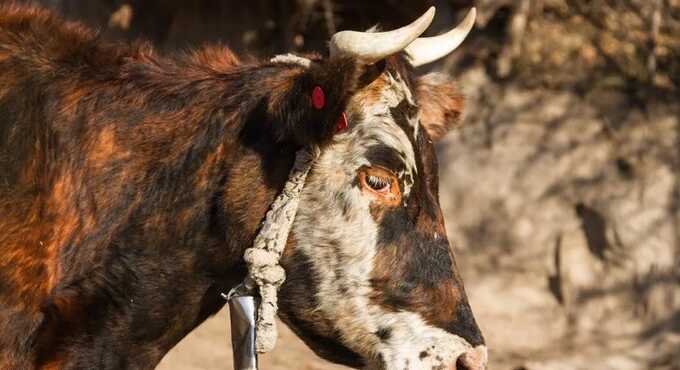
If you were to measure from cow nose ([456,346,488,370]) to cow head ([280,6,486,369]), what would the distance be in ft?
0.16

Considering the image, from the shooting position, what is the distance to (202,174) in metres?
3.87

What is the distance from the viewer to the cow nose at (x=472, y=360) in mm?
3633

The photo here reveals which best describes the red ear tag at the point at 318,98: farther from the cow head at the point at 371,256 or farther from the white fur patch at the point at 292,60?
the white fur patch at the point at 292,60

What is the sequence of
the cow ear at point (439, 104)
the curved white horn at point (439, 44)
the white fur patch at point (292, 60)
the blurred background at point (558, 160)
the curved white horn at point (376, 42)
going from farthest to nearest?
the blurred background at point (558, 160) → the cow ear at point (439, 104) → the curved white horn at point (439, 44) → the white fur patch at point (292, 60) → the curved white horn at point (376, 42)

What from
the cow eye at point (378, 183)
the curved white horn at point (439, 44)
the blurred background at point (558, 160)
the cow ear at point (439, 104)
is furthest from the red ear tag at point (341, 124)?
the blurred background at point (558, 160)

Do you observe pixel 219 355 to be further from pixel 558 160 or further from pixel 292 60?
pixel 292 60

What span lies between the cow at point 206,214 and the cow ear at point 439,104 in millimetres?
559

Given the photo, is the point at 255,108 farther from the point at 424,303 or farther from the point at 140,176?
the point at 424,303

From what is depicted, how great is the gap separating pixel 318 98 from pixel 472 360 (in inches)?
35.2

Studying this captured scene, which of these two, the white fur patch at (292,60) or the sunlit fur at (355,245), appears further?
the white fur patch at (292,60)

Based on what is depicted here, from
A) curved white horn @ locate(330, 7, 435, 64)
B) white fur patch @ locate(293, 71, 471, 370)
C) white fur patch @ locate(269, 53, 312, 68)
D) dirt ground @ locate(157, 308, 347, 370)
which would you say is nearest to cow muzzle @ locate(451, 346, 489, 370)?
white fur patch @ locate(293, 71, 471, 370)

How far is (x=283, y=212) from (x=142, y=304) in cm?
56

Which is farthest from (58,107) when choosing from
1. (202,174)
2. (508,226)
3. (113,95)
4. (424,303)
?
(508,226)

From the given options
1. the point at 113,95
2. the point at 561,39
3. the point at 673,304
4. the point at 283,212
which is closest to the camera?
the point at 283,212
